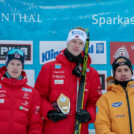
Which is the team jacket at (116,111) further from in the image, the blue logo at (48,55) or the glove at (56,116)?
the blue logo at (48,55)

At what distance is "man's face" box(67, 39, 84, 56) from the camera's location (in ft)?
9.96

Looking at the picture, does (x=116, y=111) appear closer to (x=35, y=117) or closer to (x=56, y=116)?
(x=56, y=116)

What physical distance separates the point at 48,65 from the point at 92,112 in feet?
2.64

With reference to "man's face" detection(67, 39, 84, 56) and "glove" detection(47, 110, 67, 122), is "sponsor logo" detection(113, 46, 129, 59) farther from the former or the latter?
"glove" detection(47, 110, 67, 122)

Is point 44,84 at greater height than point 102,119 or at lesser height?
greater

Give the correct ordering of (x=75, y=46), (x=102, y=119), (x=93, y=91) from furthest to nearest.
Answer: (x=93, y=91)
(x=75, y=46)
(x=102, y=119)

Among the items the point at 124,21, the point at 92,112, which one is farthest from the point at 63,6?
the point at 92,112

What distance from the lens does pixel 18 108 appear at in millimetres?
2746

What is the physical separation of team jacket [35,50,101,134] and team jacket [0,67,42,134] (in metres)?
0.13

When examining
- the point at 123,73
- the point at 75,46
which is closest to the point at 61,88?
the point at 75,46

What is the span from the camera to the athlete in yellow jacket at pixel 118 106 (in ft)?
9.43

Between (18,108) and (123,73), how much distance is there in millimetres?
1395

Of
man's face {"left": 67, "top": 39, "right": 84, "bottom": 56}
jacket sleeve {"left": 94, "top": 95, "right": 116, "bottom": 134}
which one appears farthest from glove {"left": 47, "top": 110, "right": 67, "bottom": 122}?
man's face {"left": 67, "top": 39, "right": 84, "bottom": 56}

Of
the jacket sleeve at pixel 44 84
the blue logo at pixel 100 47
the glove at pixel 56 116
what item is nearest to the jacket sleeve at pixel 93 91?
the glove at pixel 56 116
